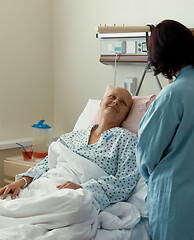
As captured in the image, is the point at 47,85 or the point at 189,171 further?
the point at 47,85

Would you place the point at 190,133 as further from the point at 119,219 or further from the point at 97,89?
the point at 97,89

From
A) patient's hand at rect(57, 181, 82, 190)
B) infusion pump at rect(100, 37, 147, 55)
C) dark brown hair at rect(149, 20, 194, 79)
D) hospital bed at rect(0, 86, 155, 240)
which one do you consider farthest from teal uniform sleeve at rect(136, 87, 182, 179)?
infusion pump at rect(100, 37, 147, 55)

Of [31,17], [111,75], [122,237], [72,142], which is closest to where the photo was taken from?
[122,237]

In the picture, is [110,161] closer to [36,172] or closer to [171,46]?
[36,172]

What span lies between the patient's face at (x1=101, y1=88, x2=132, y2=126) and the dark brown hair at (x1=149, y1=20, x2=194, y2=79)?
2.49ft

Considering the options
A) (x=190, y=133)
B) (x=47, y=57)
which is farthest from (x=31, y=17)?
(x=190, y=133)

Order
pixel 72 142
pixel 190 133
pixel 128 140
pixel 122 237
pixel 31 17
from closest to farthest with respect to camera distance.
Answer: pixel 190 133, pixel 122 237, pixel 128 140, pixel 72 142, pixel 31 17

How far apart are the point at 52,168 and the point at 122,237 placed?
710 millimetres

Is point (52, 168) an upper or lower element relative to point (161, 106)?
lower

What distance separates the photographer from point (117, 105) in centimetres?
242

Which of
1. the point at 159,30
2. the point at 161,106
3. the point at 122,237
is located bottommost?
the point at 122,237

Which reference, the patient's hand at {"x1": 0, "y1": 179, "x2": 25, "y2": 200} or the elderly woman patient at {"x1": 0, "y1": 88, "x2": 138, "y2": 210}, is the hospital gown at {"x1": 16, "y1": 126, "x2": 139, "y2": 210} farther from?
the patient's hand at {"x1": 0, "y1": 179, "x2": 25, "y2": 200}

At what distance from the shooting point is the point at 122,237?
1.81m

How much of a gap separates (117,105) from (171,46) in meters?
0.84
